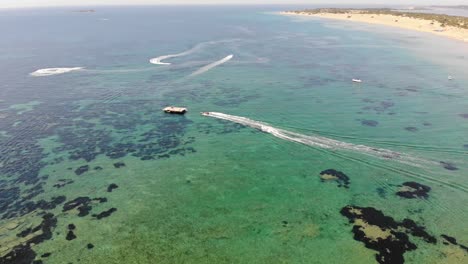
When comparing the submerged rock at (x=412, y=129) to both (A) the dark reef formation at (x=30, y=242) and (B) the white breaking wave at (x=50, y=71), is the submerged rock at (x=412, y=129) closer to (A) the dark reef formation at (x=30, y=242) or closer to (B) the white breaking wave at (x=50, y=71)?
(A) the dark reef formation at (x=30, y=242)

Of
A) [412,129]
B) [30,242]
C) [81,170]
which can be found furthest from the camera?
[412,129]

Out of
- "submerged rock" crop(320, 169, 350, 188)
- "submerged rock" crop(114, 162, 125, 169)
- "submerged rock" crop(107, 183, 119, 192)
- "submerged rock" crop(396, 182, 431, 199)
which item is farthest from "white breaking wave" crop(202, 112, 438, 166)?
"submerged rock" crop(107, 183, 119, 192)

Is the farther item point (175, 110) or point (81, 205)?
point (175, 110)

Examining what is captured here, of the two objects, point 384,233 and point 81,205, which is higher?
point 384,233

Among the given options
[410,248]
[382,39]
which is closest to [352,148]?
[410,248]

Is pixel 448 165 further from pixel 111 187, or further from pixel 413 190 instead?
pixel 111 187

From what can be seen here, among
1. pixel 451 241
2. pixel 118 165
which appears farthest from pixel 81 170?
pixel 451 241

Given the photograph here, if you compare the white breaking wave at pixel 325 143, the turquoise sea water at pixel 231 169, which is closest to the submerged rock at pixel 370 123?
the turquoise sea water at pixel 231 169

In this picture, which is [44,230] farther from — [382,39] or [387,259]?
[382,39]

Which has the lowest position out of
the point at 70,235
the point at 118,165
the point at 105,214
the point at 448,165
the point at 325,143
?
the point at 70,235
